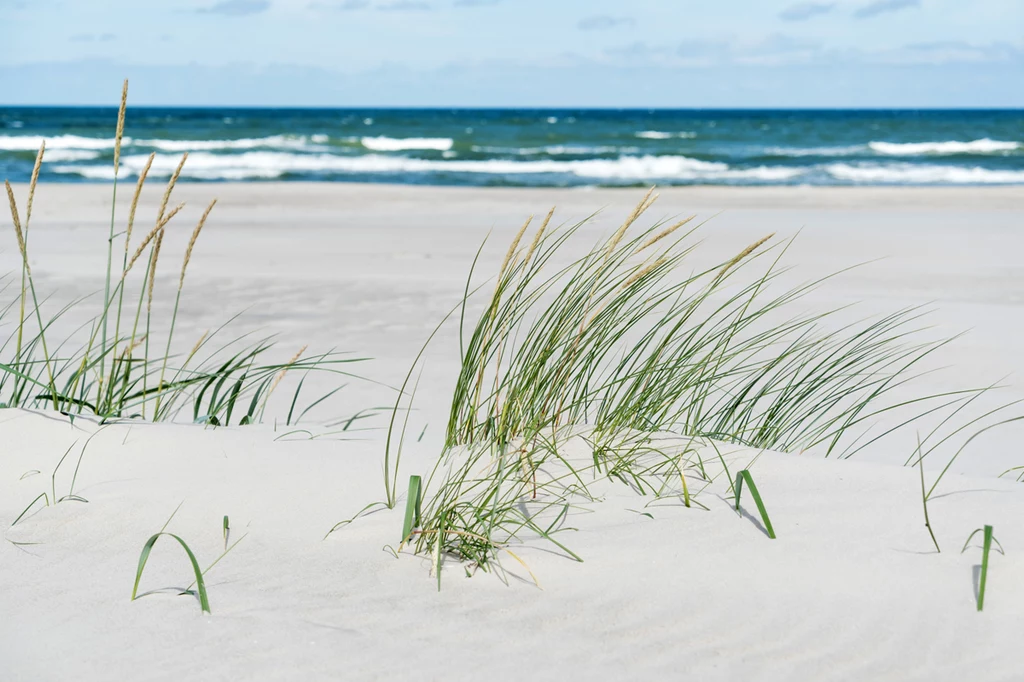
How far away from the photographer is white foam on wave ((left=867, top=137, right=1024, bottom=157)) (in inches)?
1071

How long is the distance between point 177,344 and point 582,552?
3700 millimetres

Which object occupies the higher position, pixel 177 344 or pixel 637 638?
pixel 637 638

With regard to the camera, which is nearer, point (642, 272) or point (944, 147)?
point (642, 272)

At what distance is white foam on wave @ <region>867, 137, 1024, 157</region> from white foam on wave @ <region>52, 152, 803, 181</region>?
6718mm

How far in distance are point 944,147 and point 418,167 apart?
51.6ft

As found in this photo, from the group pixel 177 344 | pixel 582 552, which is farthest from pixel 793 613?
pixel 177 344

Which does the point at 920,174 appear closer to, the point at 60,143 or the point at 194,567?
the point at 194,567

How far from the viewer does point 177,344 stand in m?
4.93

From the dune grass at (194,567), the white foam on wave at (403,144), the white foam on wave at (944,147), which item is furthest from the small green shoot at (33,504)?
the white foam on wave at (944,147)

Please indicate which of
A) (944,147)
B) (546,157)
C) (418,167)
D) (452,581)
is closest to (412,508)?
(452,581)

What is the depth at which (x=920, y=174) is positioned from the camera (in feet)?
69.8

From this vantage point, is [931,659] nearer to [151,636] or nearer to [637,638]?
[637,638]

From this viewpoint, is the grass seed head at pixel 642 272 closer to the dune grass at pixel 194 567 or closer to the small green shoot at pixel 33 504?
the dune grass at pixel 194 567

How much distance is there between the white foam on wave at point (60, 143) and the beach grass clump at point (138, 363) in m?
23.5
